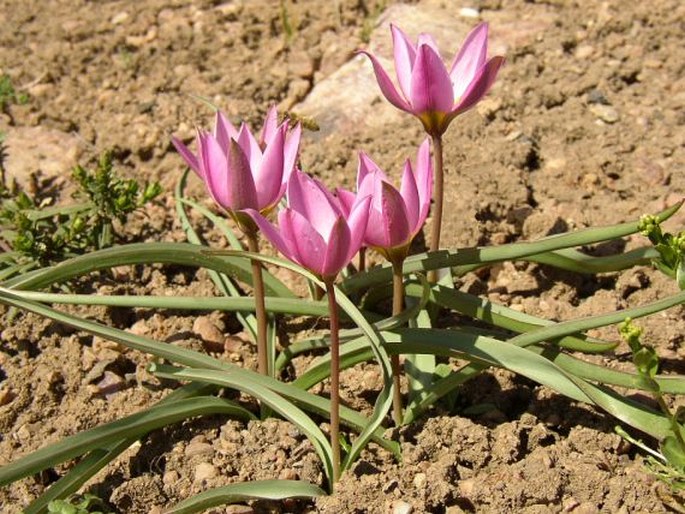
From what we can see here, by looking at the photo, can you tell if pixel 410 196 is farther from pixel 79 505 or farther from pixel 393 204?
pixel 79 505

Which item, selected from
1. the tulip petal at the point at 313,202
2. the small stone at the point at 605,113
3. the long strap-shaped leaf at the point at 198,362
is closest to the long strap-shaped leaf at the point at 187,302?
the long strap-shaped leaf at the point at 198,362

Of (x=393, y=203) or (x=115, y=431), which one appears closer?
(x=393, y=203)

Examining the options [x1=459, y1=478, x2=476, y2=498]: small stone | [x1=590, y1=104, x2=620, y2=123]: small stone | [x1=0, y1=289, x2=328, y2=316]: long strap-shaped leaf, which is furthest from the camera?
[x1=590, y1=104, x2=620, y2=123]: small stone

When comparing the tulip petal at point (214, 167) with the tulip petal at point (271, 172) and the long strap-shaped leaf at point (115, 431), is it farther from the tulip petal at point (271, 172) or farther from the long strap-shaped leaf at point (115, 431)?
the long strap-shaped leaf at point (115, 431)

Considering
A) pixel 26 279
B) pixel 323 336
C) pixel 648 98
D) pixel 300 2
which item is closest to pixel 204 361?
pixel 323 336

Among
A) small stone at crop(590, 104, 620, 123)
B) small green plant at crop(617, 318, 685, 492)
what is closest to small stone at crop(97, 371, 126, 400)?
small green plant at crop(617, 318, 685, 492)

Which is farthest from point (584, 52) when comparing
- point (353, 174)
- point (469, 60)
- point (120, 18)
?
point (120, 18)

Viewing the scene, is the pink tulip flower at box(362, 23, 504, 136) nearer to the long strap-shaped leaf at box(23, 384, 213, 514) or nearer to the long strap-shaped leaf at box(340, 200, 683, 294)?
the long strap-shaped leaf at box(340, 200, 683, 294)
